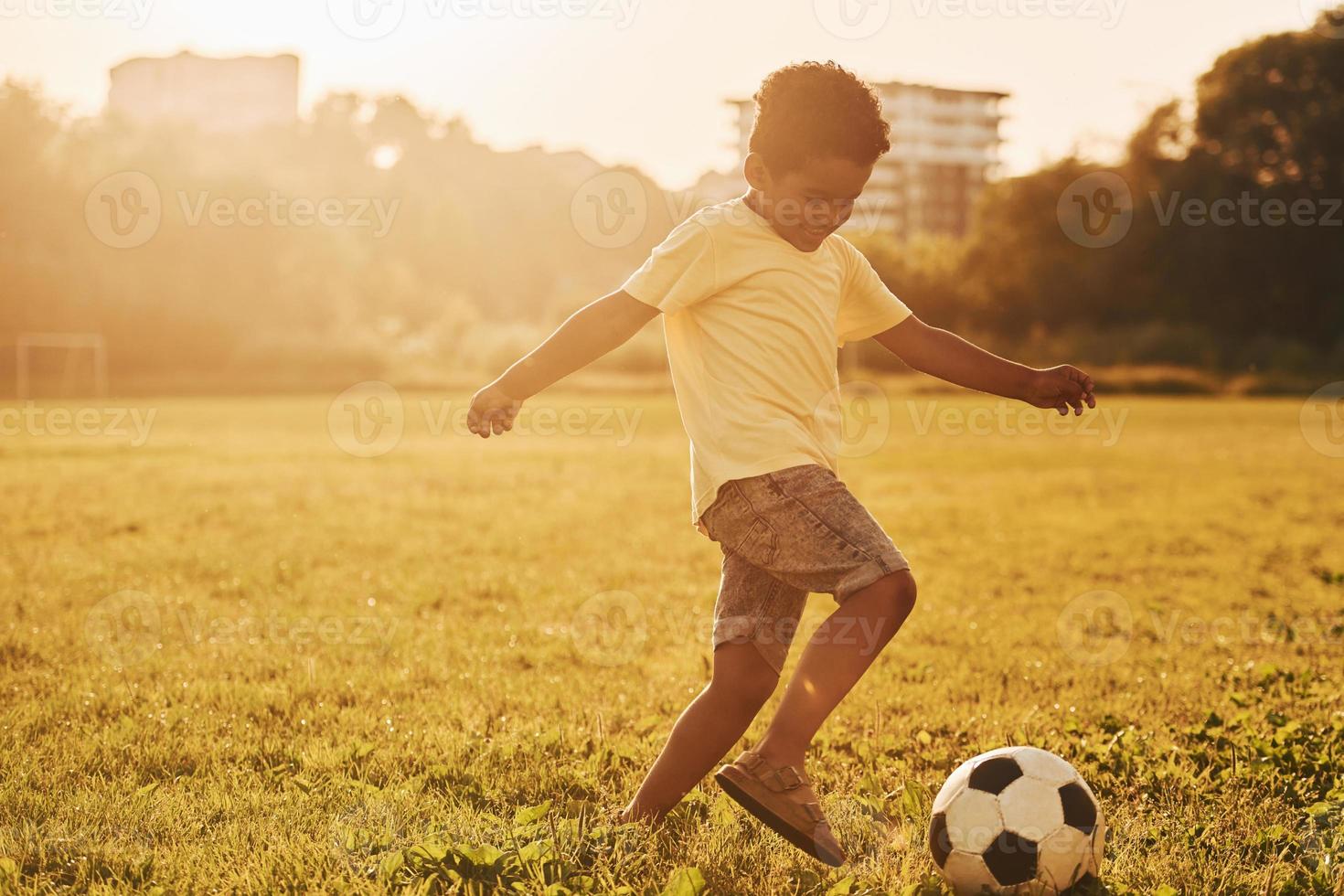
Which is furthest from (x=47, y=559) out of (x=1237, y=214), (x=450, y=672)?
(x=1237, y=214)

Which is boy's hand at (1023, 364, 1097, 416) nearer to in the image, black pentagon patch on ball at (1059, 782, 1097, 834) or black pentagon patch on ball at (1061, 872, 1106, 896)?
black pentagon patch on ball at (1059, 782, 1097, 834)

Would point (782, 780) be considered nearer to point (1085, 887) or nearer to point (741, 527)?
point (741, 527)

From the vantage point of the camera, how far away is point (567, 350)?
282 cm

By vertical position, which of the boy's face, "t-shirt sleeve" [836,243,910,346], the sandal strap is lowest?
the sandal strap

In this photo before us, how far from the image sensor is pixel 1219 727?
4051 mm

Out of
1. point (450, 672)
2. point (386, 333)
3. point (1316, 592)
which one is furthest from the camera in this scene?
point (386, 333)

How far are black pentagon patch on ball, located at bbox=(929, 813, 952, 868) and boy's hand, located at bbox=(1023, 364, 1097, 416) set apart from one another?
109 cm

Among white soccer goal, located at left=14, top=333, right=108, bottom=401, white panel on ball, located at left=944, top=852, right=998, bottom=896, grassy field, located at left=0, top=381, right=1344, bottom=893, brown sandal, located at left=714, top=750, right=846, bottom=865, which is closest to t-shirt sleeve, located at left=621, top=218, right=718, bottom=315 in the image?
brown sandal, located at left=714, top=750, right=846, bottom=865

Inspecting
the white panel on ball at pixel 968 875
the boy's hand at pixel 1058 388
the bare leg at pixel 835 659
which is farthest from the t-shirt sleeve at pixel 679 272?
the white panel on ball at pixel 968 875

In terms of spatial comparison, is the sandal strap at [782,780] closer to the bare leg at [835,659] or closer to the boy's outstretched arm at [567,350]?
the bare leg at [835,659]

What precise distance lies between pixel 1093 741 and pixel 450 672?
7.89 ft

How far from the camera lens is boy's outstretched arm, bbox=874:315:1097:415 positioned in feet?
10.2

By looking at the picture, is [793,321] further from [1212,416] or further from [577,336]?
[1212,416]

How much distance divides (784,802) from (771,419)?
0.89 meters
